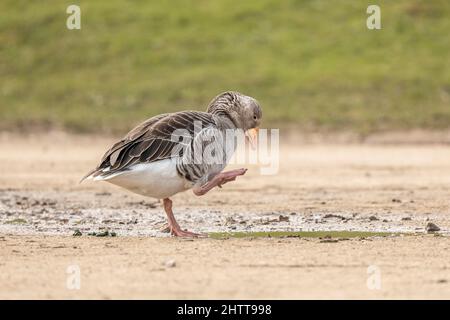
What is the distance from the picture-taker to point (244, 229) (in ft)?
39.2

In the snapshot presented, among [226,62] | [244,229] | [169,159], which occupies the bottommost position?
[244,229]

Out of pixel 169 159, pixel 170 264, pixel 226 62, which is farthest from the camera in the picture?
pixel 226 62

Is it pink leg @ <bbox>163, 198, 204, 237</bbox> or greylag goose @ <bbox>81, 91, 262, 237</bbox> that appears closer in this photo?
greylag goose @ <bbox>81, 91, 262, 237</bbox>

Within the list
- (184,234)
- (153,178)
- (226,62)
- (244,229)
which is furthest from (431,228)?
(226,62)

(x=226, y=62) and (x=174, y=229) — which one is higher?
(x=226, y=62)

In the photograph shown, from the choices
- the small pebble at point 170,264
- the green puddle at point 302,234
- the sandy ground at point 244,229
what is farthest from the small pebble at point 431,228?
the small pebble at point 170,264

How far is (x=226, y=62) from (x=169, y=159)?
20.7 m

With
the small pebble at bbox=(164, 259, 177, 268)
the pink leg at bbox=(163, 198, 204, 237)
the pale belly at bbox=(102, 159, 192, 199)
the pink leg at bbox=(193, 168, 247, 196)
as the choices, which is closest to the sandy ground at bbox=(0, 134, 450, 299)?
the small pebble at bbox=(164, 259, 177, 268)

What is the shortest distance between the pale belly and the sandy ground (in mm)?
531

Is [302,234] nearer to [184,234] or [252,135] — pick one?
[184,234]

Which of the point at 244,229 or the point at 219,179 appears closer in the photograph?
the point at 219,179

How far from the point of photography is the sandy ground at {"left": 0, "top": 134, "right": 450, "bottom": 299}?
841 cm

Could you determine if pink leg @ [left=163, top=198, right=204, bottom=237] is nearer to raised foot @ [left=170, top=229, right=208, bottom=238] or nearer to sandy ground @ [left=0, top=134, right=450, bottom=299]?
raised foot @ [left=170, top=229, right=208, bottom=238]
